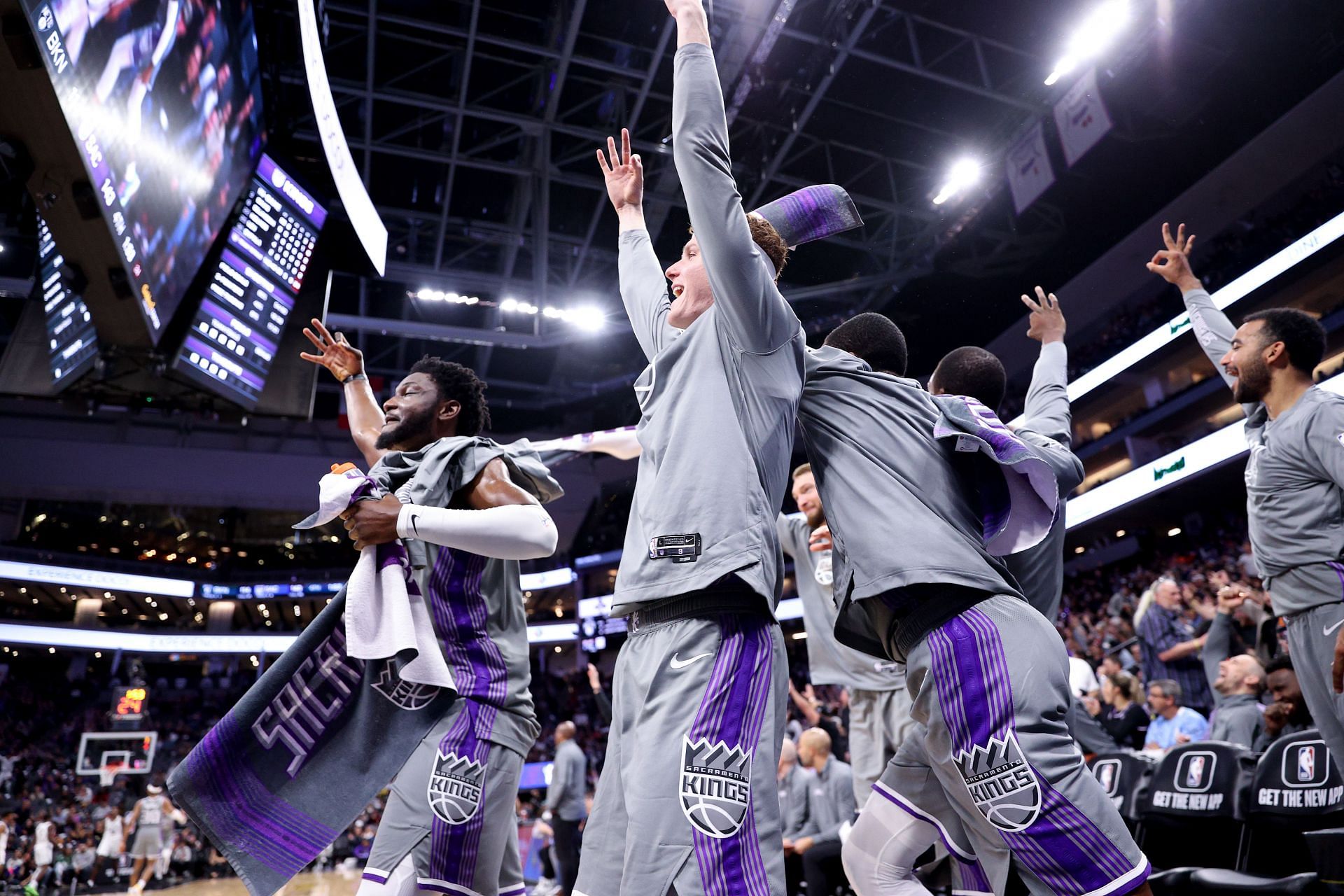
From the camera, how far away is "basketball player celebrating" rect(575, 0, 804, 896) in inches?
59.1

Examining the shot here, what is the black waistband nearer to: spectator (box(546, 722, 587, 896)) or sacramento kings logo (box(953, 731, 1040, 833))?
sacramento kings logo (box(953, 731, 1040, 833))

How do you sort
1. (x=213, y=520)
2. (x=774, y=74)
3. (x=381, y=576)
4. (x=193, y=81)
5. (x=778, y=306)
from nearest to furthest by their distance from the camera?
1. (x=778, y=306)
2. (x=381, y=576)
3. (x=193, y=81)
4. (x=774, y=74)
5. (x=213, y=520)

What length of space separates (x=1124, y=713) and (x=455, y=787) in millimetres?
6630

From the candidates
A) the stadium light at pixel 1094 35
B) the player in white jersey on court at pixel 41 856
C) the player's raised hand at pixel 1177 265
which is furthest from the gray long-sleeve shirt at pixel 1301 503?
the player in white jersey on court at pixel 41 856

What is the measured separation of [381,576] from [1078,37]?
11.9m

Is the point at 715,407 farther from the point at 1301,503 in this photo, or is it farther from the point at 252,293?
the point at 252,293

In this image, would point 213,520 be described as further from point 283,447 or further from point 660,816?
point 660,816

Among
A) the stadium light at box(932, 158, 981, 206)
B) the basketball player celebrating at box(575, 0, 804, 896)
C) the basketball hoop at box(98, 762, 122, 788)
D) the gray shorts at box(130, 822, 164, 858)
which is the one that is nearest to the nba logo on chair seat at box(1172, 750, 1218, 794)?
the basketball player celebrating at box(575, 0, 804, 896)

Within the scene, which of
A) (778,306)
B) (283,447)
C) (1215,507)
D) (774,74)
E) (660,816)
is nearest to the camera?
(660,816)

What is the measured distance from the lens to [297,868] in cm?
210

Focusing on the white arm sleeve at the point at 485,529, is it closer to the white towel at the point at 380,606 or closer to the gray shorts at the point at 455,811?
the white towel at the point at 380,606

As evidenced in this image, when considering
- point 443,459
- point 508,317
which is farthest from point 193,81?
point 508,317

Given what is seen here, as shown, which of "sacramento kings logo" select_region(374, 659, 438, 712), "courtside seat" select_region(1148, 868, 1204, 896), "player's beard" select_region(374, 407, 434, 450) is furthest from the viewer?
"courtside seat" select_region(1148, 868, 1204, 896)

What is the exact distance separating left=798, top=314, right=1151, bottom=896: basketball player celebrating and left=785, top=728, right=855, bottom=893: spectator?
3562 millimetres
